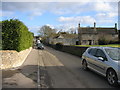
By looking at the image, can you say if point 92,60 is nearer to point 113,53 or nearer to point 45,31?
point 113,53

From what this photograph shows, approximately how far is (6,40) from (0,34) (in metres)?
0.62

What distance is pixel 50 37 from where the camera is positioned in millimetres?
73062

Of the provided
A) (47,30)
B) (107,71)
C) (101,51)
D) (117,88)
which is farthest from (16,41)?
(47,30)

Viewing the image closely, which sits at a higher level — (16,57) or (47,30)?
(47,30)

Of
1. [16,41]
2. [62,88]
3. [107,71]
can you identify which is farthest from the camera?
[16,41]

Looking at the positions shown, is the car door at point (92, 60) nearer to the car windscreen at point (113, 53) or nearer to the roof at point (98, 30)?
the car windscreen at point (113, 53)

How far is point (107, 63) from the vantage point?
6371mm

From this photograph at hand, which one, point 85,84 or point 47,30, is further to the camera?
point 47,30

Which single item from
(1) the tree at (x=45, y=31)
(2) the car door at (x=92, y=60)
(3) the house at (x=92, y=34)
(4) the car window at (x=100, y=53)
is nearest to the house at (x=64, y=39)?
(1) the tree at (x=45, y=31)

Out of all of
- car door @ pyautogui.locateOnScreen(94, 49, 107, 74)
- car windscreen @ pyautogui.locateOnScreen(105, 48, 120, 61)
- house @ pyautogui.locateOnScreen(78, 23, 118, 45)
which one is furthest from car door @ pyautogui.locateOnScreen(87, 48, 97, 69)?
house @ pyautogui.locateOnScreen(78, 23, 118, 45)

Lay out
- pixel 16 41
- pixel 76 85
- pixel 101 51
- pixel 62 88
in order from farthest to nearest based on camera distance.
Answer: pixel 16 41
pixel 101 51
pixel 76 85
pixel 62 88

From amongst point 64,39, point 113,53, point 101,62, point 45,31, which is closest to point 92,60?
point 101,62

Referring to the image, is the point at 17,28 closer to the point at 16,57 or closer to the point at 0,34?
the point at 0,34

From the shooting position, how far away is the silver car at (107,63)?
578 cm
